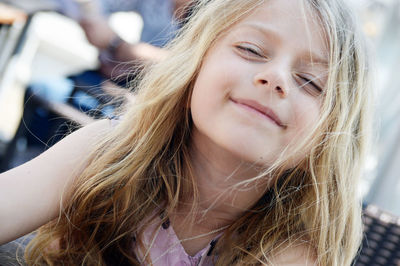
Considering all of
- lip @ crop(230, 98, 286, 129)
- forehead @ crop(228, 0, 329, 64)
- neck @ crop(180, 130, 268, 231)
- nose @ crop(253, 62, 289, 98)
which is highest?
forehead @ crop(228, 0, 329, 64)

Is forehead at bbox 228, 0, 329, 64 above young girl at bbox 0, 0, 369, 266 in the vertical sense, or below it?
above

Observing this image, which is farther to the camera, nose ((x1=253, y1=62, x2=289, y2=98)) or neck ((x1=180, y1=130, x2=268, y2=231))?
neck ((x1=180, y1=130, x2=268, y2=231))

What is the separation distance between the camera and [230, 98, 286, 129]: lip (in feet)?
3.08

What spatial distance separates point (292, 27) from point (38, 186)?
0.67 meters

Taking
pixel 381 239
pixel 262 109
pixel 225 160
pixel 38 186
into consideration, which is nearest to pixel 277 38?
pixel 262 109

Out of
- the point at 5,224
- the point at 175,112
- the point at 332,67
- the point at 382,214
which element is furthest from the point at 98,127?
the point at 382,214

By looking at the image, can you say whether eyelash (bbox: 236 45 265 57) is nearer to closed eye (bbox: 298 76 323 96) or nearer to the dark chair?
closed eye (bbox: 298 76 323 96)

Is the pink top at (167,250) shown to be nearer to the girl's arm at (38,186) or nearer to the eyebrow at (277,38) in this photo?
the girl's arm at (38,186)

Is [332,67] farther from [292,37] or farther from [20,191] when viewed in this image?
[20,191]

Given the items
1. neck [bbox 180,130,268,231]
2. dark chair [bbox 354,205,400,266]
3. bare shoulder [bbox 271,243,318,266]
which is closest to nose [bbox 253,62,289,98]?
neck [bbox 180,130,268,231]

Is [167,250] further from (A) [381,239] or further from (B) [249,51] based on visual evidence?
(A) [381,239]

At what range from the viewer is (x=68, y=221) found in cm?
105

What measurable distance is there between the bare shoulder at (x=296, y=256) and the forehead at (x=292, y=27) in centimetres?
45

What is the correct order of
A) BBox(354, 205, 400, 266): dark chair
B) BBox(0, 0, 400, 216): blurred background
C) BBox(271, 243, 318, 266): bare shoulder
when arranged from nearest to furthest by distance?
BBox(271, 243, 318, 266): bare shoulder
BBox(354, 205, 400, 266): dark chair
BBox(0, 0, 400, 216): blurred background
